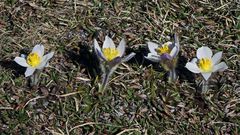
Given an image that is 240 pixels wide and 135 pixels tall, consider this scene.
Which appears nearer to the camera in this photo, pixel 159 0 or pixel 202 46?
pixel 202 46

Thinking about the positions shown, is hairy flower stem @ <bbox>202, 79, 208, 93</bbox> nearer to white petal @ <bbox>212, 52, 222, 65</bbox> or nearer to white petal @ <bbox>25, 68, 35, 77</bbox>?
white petal @ <bbox>212, 52, 222, 65</bbox>

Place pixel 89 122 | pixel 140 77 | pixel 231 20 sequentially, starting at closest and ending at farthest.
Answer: pixel 89 122 → pixel 140 77 → pixel 231 20

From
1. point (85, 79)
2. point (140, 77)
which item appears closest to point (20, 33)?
point (85, 79)

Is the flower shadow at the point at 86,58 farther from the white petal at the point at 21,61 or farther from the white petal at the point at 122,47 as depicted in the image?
the white petal at the point at 21,61

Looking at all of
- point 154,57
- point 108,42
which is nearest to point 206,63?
point 154,57

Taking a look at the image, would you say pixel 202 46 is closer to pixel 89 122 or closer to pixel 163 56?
pixel 163 56

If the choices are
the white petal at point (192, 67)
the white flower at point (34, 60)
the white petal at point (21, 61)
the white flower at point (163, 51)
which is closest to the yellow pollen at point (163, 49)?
the white flower at point (163, 51)

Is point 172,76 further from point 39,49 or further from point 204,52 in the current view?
point 39,49
